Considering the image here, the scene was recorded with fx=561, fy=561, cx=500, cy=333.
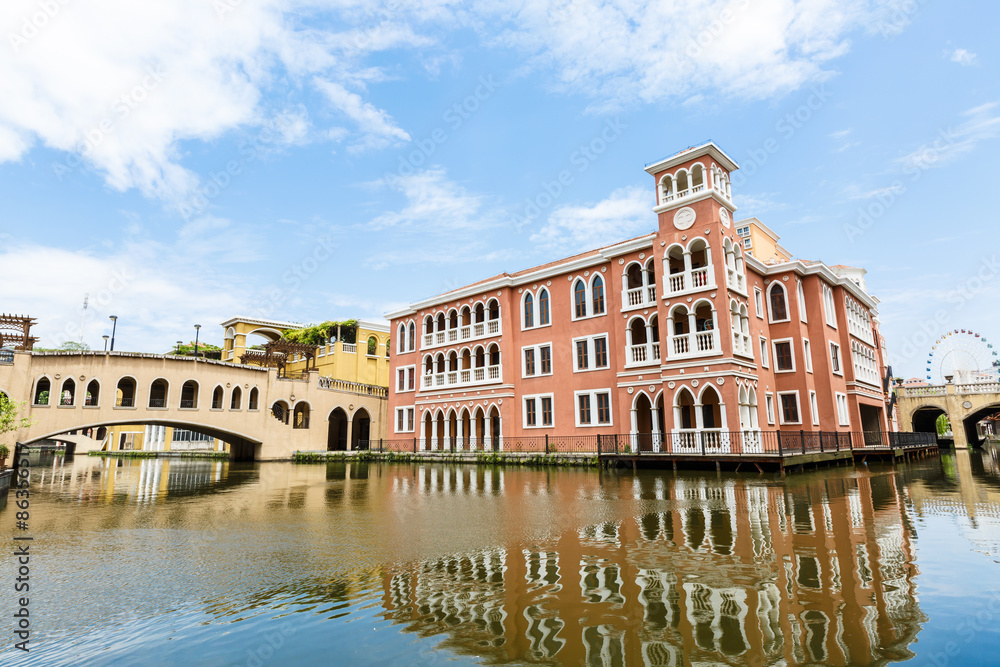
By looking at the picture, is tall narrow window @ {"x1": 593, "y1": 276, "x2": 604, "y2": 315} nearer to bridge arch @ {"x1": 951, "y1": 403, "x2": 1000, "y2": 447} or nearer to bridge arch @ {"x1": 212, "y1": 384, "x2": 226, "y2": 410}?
bridge arch @ {"x1": 212, "y1": 384, "x2": 226, "y2": 410}

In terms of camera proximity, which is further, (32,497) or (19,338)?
(19,338)

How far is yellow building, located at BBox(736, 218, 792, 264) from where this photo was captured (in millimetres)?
31083

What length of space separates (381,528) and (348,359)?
3810 cm

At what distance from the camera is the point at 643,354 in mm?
26516

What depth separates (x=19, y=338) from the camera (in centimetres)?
2759

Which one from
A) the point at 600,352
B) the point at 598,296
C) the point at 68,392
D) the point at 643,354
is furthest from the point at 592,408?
the point at 68,392

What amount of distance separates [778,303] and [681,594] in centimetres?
2617

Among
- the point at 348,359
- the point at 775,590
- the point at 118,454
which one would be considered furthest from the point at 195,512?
the point at 118,454

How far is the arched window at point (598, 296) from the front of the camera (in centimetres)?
2886

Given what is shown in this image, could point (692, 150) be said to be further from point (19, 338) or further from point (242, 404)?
point (19, 338)

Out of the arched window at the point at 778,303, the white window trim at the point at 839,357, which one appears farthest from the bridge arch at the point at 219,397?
the white window trim at the point at 839,357

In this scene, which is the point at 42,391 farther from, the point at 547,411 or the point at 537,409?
the point at 547,411

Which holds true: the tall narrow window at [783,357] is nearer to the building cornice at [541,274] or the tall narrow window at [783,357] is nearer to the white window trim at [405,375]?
the building cornice at [541,274]

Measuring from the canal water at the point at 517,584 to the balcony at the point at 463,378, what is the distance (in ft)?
66.6
